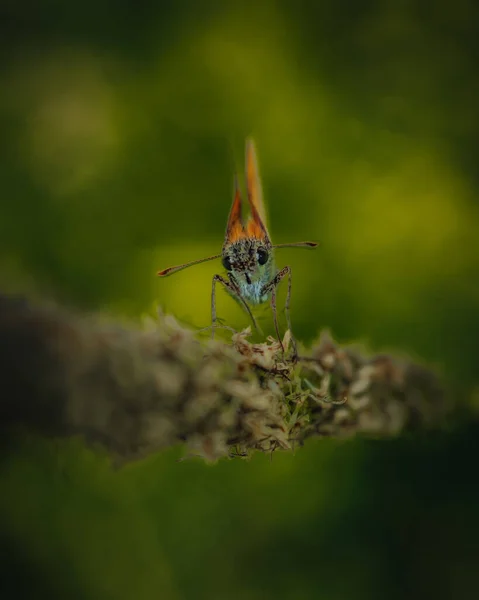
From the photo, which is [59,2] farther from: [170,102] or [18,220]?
[18,220]

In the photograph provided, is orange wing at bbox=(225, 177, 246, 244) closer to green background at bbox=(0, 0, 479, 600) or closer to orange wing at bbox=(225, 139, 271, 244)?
orange wing at bbox=(225, 139, 271, 244)

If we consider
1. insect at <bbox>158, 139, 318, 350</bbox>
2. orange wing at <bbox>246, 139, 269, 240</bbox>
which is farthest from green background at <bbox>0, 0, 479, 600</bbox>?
orange wing at <bbox>246, 139, 269, 240</bbox>

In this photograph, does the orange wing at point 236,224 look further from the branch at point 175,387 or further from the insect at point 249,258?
the branch at point 175,387

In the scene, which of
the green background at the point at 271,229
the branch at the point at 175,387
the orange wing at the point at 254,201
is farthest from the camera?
the green background at the point at 271,229

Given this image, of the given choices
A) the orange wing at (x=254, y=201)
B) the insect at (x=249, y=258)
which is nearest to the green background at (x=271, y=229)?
the insect at (x=249, y=258)

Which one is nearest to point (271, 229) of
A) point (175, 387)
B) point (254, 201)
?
point (254, 201)

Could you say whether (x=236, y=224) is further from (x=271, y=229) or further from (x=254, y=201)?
(x=271, y=229)
